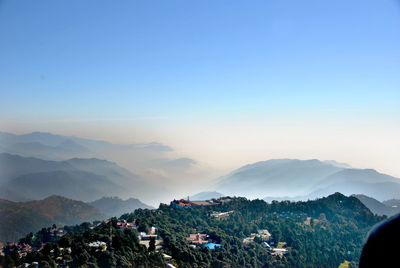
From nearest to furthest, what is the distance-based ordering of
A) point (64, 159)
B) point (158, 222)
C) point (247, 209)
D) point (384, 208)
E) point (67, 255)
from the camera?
point (67, 255) → point (158, 222) → point (247, 209) → point (384, 208) → point (64, 159)

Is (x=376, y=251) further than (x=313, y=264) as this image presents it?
No

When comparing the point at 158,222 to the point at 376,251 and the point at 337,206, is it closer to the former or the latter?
the point at 337,206

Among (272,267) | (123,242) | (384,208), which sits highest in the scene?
(123,242)

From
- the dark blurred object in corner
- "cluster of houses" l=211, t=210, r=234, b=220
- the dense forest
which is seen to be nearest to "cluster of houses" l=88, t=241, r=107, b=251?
the dense forest

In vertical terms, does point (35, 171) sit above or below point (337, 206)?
below

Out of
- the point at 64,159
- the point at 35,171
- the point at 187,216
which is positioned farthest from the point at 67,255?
the point at 64,159

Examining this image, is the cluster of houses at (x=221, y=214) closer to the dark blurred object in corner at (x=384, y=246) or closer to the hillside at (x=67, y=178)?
the dark blurred object in corner at (x=384, y=246)
